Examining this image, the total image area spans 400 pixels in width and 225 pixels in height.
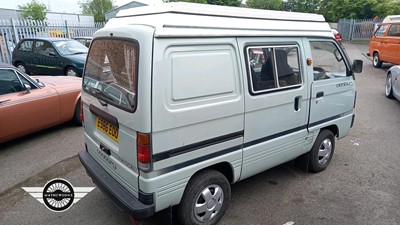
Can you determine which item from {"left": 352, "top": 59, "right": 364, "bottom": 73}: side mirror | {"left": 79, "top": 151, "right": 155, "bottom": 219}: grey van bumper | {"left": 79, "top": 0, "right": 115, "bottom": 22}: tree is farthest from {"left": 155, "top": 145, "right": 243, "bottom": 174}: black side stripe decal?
{"left": 79, "top": 0, "right": 115, "bottom": 22}: tree

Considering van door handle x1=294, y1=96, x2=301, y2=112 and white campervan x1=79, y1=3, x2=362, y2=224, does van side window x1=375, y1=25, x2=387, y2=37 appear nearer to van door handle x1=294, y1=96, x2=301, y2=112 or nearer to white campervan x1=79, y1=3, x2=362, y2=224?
white campervan x1=79, y1=3, x2=362, y2=224

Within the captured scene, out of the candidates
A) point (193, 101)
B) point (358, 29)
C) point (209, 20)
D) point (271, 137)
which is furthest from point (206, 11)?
point (358, 29)

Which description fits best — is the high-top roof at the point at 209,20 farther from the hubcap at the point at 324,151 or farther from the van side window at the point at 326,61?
the hubcap at the point at 324,151

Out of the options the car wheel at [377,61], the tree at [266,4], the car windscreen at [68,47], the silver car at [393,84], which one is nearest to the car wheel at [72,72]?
the car windscreen at [68,47]

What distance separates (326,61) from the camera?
3812 mm

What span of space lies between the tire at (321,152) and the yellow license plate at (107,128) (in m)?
2.57

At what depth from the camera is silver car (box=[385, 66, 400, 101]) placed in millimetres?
7211

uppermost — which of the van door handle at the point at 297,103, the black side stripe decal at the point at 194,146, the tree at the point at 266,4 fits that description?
the tree at the point at 266,4

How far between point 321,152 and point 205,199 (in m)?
2.05

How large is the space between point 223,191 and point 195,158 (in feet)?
1.90

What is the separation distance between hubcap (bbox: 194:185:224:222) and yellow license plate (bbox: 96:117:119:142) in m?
0.96

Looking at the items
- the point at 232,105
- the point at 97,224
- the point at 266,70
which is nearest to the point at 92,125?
the point at 97,224

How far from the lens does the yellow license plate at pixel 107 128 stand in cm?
262

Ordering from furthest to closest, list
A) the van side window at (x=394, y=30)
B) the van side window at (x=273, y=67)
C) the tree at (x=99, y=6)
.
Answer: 1. the tree at (x=99, y=6)
2. the van side window at (x=394, y=30)
3. the van side window at (x=273, y=67)
